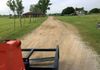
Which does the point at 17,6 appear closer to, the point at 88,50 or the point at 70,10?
the point at 88,50

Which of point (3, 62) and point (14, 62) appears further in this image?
point (14, 62)

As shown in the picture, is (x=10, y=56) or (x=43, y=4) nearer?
(x=10, y=56)

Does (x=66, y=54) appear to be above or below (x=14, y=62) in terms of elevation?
below

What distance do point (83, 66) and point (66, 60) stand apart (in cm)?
111

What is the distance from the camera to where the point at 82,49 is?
12.1m

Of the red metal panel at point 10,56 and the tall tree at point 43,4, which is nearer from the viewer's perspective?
the red metal panel at point 10,56

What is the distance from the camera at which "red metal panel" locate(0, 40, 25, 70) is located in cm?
394

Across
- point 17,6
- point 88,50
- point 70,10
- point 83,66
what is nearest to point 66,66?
point 83,66

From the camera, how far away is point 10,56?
4.16 m

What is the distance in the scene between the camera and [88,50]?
11773 millimetres

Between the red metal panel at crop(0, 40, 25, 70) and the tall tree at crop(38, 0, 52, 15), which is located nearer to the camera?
the red metal panel at crop(0, 40, 25, 70)

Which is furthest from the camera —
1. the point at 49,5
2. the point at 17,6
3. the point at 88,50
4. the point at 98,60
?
the point at 49,5

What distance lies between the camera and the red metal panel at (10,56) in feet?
12.9

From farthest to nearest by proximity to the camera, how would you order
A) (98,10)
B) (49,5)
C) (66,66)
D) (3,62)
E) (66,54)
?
(98,10) → (49,5) → (66,54) → (66,66) → (3,62)
